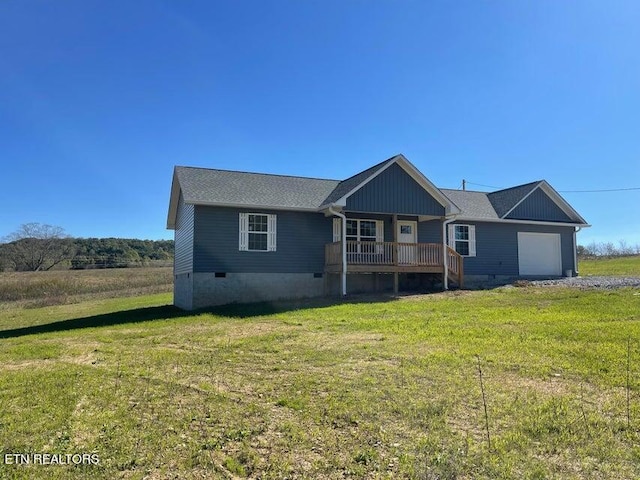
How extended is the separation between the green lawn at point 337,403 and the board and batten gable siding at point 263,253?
6829 mm

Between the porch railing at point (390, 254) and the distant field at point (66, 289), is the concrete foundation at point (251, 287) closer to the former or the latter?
the porch railing at point (390, 254)

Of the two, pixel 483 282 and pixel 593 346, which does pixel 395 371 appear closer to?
pixel 593 346

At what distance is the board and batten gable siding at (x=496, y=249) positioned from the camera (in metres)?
21.0

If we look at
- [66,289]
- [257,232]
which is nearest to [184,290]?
[257,232]

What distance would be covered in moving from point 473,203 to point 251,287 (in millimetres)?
12262

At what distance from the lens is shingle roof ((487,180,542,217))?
2181cm

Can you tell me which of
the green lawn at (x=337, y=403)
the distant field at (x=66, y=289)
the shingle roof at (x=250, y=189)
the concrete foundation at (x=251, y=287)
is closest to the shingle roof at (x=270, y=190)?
the shingle roof at (x=250, y=189)

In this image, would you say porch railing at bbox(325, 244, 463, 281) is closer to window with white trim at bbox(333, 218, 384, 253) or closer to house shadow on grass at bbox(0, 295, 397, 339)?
window with white trim at bbox(333, 218, 384, 253)

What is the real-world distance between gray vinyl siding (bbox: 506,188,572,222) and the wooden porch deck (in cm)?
540

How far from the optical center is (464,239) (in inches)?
826

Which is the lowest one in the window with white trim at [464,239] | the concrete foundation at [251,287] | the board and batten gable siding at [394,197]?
the concrete foundation at [251,287]

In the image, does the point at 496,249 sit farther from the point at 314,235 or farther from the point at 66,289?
Result: the point at 66,289

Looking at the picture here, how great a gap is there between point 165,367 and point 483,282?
16755mm

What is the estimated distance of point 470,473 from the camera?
3.36m
